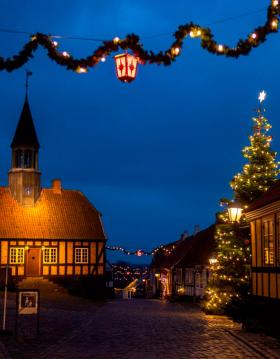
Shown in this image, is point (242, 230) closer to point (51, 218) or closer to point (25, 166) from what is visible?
point (51, 218)

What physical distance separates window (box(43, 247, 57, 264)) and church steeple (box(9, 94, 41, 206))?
162 inches

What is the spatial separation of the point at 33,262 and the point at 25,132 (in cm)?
915

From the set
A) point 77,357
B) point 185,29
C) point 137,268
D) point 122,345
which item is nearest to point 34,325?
point 122,345

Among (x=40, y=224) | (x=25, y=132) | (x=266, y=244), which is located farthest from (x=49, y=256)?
(x=266, y=244)

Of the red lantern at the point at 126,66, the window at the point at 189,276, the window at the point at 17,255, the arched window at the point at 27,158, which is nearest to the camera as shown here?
the red lantern at the point at 126,66

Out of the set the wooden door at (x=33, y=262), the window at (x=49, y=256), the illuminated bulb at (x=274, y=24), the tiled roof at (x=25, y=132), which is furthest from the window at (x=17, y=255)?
the illuminated bulb at (x=274, y=24)

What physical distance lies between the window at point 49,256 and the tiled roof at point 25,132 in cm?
752

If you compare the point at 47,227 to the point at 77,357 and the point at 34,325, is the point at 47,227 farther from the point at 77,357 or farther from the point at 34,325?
the point at 77,357

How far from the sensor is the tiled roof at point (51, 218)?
1674 inches

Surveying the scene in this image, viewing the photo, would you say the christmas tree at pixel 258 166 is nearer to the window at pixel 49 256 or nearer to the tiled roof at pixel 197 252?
the tiled roof at pixel 197 252

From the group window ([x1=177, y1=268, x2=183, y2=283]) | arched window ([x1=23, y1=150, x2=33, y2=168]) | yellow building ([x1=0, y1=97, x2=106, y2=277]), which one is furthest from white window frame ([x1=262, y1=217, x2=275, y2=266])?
window ([x1=177, y1=268, x2=183, y2=283])

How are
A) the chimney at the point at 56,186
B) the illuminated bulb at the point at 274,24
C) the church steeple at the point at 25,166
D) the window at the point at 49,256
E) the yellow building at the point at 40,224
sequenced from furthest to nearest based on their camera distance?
the chimney at the point at 56,186
the church steeple at the point at 25,166
the window at the point at 49,256
the yellow building at the point at 40,224
the illuminated bulb at the point at 274,24

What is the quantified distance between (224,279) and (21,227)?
2168cm

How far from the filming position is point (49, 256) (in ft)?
139
